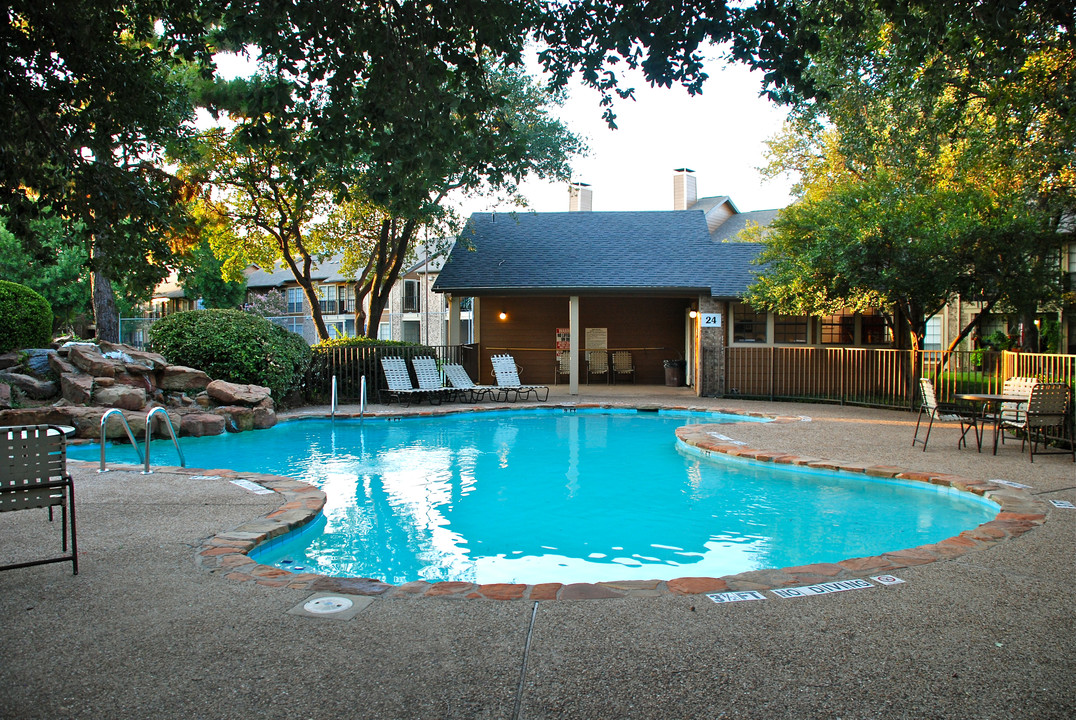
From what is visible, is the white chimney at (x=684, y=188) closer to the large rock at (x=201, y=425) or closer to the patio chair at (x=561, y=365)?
the patio chair at (x=561, y=365)

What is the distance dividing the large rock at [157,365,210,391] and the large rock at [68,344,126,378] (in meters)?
0.71

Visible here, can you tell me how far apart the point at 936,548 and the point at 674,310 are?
54.2 feet

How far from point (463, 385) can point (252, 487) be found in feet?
30.6

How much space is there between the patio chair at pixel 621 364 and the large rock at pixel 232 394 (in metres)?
10.5

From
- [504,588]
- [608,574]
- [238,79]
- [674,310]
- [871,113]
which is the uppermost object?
[238,79]

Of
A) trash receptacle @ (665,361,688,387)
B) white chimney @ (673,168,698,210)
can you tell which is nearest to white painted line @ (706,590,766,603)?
trash receptacle @ (665,361,688,387)

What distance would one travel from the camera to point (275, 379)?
549 inches

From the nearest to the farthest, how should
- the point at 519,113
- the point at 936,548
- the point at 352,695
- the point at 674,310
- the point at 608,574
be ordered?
the point at 352,695 → the point at 936,548 → the point at 608,574 → the point at 519,113 → the point at 674,310

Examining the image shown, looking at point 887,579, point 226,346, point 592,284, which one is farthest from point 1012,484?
point 226,346

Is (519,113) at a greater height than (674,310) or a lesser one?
greater

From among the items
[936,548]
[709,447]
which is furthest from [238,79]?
[936,548]

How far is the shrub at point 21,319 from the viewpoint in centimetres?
1227

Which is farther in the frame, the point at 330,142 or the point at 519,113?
the point at 519,113

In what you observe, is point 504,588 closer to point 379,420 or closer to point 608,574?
point 608,574
